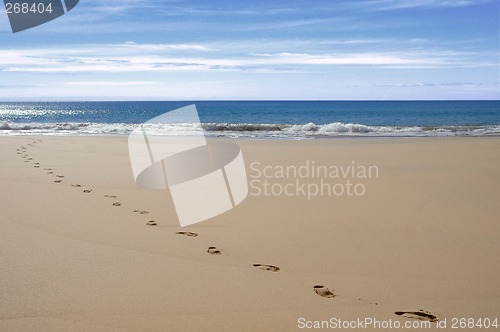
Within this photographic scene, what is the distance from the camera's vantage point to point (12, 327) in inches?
100.0

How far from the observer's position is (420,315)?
2838 millimetres

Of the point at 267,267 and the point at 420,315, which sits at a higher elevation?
the point at 267,267

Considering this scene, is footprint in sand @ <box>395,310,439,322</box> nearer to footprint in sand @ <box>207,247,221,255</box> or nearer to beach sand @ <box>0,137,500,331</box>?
beach sand @ <box>0,137,500,331</box>

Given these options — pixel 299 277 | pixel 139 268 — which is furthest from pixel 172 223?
pixel 299 277

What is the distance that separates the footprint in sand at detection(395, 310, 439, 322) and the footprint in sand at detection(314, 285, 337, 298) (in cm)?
43

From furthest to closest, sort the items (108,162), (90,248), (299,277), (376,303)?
(108,162) → (90,248) → (299,277) → (376,303)

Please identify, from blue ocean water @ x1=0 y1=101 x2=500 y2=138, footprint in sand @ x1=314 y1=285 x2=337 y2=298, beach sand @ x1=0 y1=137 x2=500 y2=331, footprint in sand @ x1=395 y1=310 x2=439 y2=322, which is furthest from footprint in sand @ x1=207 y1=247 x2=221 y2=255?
blue ocean water @ x1=0 y1=101 x2=500 y2=138

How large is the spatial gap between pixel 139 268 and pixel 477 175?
629 centimetres

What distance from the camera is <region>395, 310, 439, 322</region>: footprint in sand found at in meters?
2.80

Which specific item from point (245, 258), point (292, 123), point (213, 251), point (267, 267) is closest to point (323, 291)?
point (267, 267)

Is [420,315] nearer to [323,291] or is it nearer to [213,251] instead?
[323,291]

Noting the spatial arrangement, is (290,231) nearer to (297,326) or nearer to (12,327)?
(297,326)

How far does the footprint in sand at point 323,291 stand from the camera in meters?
3.09

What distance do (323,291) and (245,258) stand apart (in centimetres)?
83
